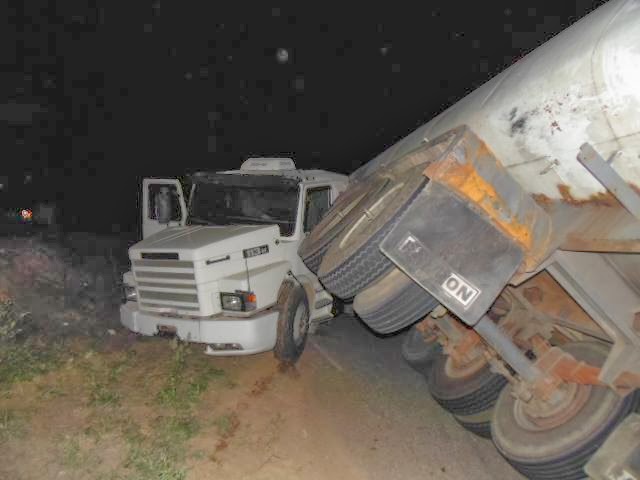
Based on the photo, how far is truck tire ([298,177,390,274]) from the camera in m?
4.50

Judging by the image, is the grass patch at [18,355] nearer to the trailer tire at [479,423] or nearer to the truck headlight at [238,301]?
the truck headlight at [238,301]

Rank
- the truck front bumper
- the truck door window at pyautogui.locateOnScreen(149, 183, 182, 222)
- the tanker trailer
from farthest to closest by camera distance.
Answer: the truck door window at pyautogui.locateOnScreen(149, 183, 182, 222) → the truck front bumper → the tanker trailer

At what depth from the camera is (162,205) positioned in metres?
6.53

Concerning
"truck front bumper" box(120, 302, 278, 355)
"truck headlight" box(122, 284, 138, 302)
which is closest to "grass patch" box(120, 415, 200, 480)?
"truck front bumper" box(120, 302, 278, 355)

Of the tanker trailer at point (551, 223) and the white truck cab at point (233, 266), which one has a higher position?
the tanker trailer at point (551, 223)

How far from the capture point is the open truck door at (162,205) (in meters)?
6.57

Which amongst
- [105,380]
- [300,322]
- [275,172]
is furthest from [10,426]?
[275,172]

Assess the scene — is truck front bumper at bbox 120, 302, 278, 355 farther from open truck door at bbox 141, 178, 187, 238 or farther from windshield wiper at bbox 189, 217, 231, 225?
open truck door at bbox 141, 178, 187, 238

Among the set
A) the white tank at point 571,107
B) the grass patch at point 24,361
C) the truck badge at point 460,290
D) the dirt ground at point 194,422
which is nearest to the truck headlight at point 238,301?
the dirt ground at point 194,422

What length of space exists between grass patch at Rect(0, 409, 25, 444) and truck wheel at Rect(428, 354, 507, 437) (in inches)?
149

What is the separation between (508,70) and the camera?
3574 mm

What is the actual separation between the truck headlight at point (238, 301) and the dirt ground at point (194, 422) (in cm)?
84

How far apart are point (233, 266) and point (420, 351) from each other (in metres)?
2.43

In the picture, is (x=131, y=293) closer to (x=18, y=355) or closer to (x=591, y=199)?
(x=18, y=355)
